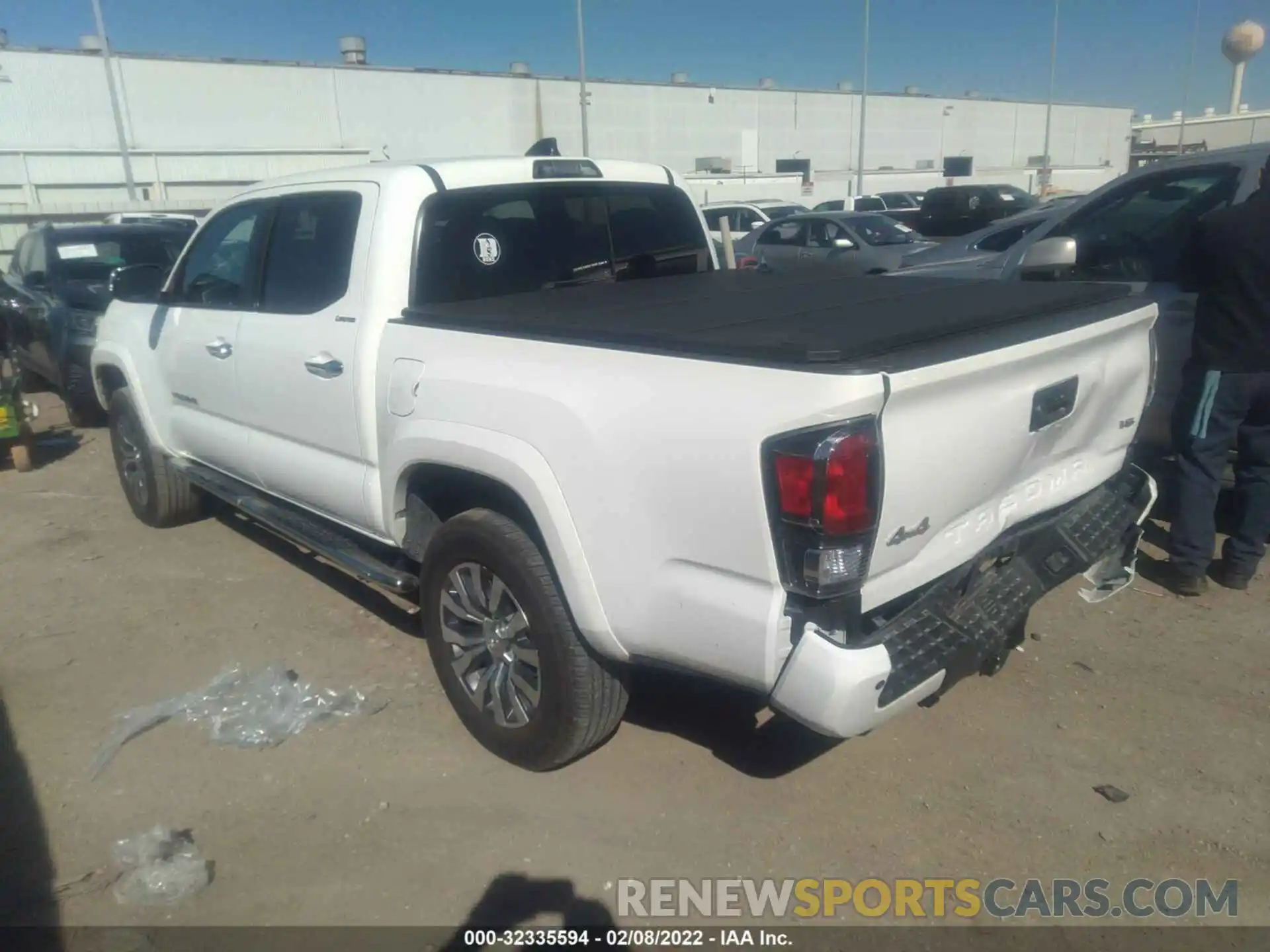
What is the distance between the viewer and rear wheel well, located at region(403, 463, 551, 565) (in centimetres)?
311

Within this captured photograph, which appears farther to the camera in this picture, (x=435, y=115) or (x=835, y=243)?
(x=435, y=115)

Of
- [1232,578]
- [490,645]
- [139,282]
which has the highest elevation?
[139,282]

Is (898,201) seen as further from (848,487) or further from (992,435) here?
(848,487)

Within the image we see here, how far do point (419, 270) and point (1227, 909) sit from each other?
3270 mm

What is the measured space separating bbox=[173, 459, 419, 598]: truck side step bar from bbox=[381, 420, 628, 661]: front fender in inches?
29.6

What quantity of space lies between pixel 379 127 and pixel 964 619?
41.5m

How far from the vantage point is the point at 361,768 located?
3.47 m

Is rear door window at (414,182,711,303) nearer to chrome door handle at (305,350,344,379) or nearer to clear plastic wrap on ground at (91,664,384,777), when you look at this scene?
chrome door handle at (305,350,344,379)

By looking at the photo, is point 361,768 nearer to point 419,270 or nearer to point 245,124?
point 419,270

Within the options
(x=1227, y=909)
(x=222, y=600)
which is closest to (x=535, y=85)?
(x=222, y=600)

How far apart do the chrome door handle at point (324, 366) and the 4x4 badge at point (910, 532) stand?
2.19 metres

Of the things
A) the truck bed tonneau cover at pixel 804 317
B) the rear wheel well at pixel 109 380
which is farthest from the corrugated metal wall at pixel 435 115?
the truck bed tonneau cover at pixel 804 317

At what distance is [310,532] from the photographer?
13.7 feet

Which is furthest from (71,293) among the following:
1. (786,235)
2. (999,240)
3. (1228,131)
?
(1228,131)
